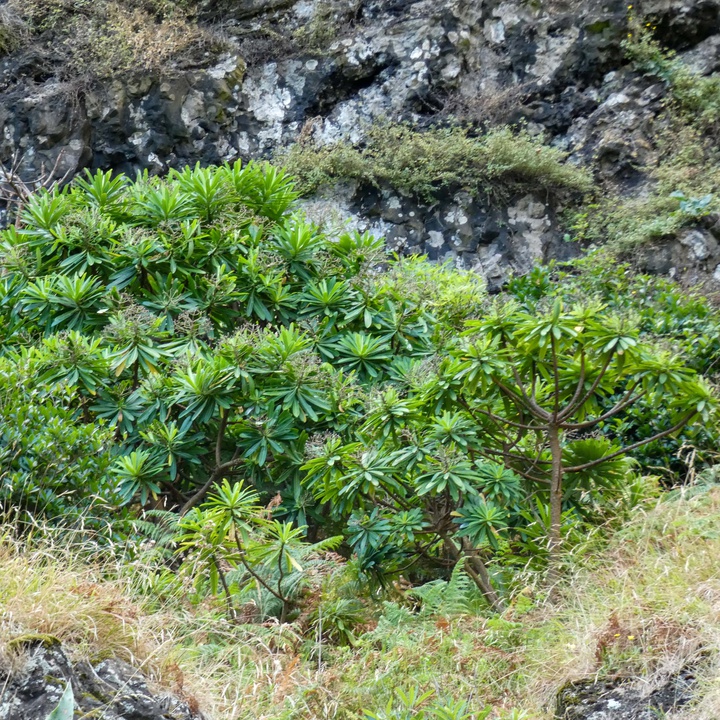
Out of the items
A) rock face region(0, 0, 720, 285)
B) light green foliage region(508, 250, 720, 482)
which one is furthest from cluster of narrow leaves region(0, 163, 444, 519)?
rock face region(0, 0, 720, 285)

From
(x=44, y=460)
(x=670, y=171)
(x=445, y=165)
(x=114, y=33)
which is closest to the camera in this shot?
(x=44, y=460)

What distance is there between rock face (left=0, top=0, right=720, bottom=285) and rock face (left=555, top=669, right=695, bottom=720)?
892 centimetres

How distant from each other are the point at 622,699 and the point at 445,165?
943cm

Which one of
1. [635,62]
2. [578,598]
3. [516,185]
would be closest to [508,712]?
[578,598]

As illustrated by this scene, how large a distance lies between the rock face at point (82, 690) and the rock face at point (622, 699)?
1545 mm

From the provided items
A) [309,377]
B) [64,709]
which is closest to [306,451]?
[309,377]

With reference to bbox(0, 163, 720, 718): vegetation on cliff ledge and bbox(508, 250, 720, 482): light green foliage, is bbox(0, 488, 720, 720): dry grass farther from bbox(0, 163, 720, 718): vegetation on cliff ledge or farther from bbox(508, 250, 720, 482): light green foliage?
bbox(508, 250, 720, 482): light green foliage

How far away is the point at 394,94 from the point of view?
42.3ft

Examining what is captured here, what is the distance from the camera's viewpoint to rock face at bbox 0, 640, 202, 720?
117 inches

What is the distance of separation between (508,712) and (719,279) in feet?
26.7

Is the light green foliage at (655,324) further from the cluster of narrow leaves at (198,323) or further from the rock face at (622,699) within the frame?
the rock face at (622,699)

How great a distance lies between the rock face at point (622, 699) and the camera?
3506 millimetres

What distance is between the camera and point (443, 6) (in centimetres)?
1316

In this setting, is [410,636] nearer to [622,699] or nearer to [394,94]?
[622,699]
